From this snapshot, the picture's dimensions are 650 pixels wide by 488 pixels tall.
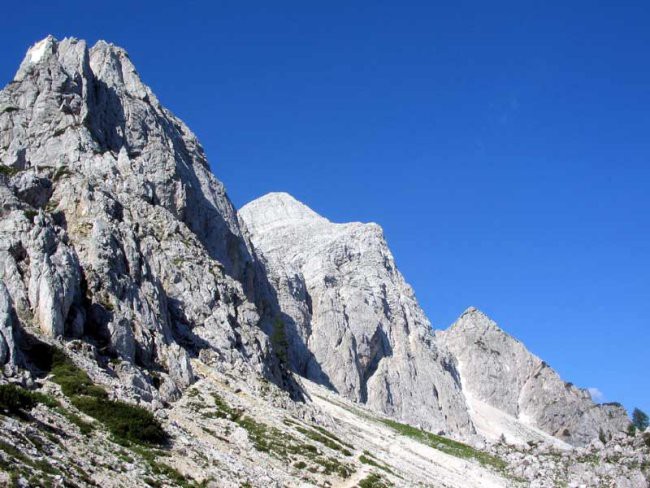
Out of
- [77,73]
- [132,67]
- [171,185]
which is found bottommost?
[171,185]

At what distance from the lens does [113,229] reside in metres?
75.4

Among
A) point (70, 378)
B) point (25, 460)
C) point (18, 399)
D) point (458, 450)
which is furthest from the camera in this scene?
point (458, 450)

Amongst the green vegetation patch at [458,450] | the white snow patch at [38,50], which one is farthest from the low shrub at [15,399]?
the white snow patch at [38,50]

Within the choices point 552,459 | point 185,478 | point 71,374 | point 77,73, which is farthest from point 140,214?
point 552,459

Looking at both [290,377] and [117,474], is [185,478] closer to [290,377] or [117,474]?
[117,474]

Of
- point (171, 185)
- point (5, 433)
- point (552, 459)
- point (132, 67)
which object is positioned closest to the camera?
point (5, 433)

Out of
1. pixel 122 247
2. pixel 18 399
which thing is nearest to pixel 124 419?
pixel 18 399

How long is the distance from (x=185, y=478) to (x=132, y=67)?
5106 inches

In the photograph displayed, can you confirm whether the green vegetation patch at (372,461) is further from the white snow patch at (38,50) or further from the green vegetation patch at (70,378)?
the white snow patch at (38,50)

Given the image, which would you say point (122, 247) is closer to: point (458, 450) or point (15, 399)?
point (15, 399)

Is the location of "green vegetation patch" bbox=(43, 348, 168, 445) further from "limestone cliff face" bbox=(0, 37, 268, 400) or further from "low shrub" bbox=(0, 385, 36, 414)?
"limestone cliff face" bbox=(0, 37, 268, 400)

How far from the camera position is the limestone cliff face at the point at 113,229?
57219mm

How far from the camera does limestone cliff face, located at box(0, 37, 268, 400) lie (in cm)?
5722

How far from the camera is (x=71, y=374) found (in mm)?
48219
